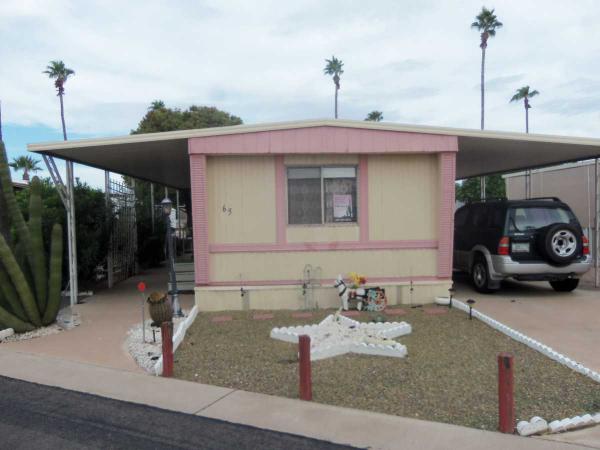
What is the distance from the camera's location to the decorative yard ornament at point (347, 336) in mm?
5969

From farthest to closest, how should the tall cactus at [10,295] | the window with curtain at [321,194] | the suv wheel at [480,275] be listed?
1. the suv wheel at [480,275]
2. the window with curtain at [321,194]
3. the tall cactus at [10,295]

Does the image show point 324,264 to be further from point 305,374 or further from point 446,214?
point 305,374

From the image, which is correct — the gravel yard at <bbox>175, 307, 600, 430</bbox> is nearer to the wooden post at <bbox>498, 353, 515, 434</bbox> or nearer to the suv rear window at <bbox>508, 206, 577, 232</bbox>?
the wooden post at <bbox>498, 353, 515, 434</bbox>

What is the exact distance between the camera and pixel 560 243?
29.6 ft

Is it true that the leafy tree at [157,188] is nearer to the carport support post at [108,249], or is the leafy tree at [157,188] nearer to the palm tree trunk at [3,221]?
the carport support post at [108,249]

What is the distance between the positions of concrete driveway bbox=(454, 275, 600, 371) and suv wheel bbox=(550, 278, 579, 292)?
117 millimetres

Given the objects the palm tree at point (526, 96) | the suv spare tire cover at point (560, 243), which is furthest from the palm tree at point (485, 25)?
the suv spare tire cover at point (560, 243)

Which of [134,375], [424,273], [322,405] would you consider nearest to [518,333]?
[424,273]

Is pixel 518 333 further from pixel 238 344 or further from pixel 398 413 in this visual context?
pixel 238 344

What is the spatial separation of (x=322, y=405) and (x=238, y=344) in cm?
229

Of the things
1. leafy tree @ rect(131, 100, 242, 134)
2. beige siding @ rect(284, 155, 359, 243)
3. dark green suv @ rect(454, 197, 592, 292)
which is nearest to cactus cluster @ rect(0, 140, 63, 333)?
beige siding @ rect(284, 155, 359, 243)

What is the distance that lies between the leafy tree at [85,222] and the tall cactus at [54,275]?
3.51 m

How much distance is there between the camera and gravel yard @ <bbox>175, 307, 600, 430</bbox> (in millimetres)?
4496

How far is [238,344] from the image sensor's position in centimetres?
663
